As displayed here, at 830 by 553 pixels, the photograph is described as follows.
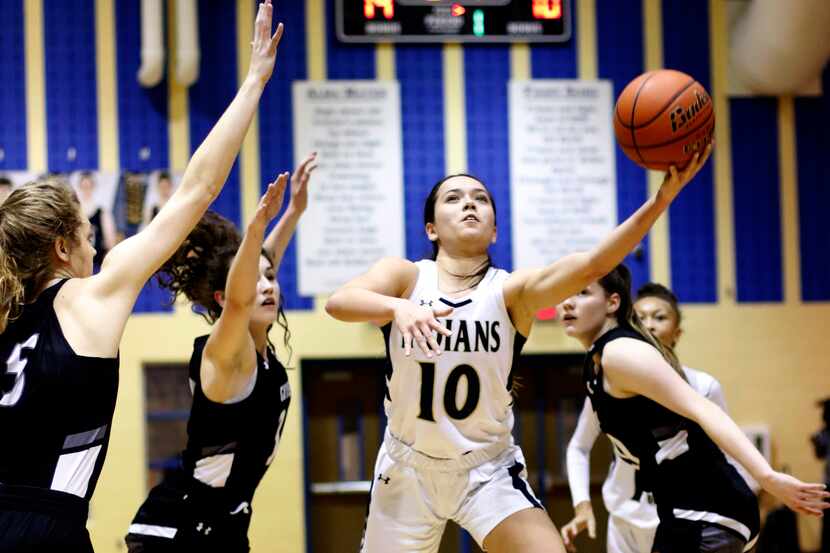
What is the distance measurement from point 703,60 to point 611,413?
4376 millimetres

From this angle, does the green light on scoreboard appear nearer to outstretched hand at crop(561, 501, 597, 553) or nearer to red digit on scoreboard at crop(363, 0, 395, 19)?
red digit on scoreboard at crop(363, 0, 395, 19)

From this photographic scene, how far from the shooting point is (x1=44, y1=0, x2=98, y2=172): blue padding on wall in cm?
668

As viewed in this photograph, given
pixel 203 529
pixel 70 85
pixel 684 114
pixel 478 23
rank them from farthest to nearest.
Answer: pixel 478 23
pixel 70 85
pixel 203 529
pixel 684 114

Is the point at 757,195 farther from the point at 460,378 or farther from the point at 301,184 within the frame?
the point at 460,378

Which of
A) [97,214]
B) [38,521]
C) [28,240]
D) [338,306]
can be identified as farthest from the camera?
[97,214]

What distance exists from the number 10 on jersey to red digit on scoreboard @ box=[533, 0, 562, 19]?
4.19 metres

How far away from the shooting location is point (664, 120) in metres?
2.96

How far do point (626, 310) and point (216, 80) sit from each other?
4.11 m

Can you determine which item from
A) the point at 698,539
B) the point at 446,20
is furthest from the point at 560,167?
the point at 698,539

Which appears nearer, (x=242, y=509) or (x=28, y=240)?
(x=28, y=240)

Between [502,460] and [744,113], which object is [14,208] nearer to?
[502,460]

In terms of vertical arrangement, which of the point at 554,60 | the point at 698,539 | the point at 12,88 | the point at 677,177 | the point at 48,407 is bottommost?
the point at 698,539

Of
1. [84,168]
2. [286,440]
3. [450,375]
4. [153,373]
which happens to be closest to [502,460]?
[450,375]

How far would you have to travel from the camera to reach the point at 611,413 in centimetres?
345
